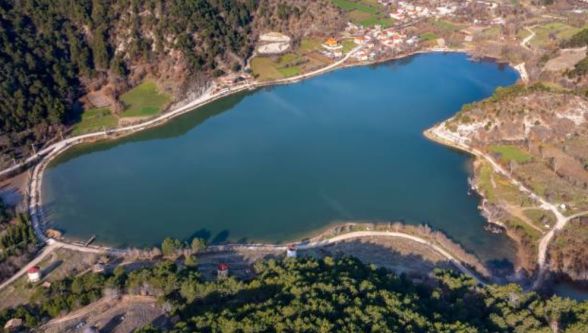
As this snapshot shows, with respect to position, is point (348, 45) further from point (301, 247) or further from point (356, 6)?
point (301, 247)

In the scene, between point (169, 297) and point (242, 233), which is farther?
point (242, 233)

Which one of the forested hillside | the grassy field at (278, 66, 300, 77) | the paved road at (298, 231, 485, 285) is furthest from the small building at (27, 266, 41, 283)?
the grassy field at (278, 66, 300, 77)

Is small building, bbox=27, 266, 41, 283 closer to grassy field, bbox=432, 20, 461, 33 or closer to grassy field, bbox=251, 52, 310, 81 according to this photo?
grassy field, bbox=251, 52, 310, 81

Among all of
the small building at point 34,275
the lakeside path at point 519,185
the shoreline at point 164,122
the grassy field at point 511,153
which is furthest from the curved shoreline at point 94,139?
the grassy field at point 511,153

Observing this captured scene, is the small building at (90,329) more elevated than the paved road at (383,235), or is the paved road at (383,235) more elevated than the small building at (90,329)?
the small building at (90,329)

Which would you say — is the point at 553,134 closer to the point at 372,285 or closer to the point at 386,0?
the point at 372,285

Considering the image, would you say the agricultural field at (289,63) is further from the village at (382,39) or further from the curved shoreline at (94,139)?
the curved shoreline at (94,139)

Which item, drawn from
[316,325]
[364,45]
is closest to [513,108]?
[364,45]
